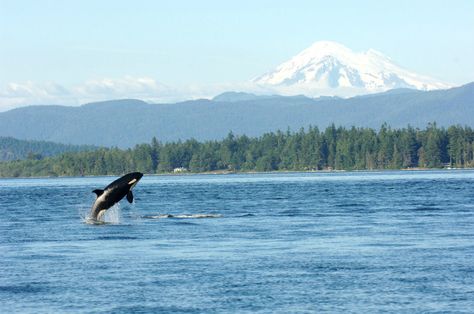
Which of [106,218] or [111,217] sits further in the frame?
[111,217]

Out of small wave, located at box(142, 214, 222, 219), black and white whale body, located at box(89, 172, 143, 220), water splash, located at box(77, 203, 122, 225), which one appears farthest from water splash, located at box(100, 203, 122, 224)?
black and white whale body, located at box(89, 172, 143, 220)

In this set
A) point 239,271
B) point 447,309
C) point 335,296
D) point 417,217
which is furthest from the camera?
point 417,217

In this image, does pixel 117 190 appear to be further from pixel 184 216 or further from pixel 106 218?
pixel 184 216

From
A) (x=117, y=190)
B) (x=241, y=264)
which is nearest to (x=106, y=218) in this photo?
(x=117, y=190)

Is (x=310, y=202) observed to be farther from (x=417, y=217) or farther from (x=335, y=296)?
(x=335, y=296)

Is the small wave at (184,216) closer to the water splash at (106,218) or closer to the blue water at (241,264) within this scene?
the blue water at (241,264)

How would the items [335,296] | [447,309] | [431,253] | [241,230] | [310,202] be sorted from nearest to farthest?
[447,309]
[335,296]
[431,253]
[241,230]
[310,202]

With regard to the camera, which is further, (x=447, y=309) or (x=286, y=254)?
(x=286, y=254)

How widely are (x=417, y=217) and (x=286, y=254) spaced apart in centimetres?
2245

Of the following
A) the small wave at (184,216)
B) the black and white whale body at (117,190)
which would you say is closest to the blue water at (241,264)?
the small wave at (184,216)

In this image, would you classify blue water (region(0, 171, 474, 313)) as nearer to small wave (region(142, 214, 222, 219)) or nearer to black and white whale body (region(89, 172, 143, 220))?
small wave (region(142, 214, 222, 219))

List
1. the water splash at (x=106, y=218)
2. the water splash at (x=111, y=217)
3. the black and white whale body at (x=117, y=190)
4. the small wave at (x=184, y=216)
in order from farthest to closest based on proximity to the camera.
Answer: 1. the small wave at (x=184, y=216)
2. the water splash at (x=111, y=217)
3. the water splash at (x=106, y=218)
4. the black and white whale body at (x=117, y=190)

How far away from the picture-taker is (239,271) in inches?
1578

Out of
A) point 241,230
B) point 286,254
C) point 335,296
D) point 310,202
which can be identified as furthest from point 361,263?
point 310,202
